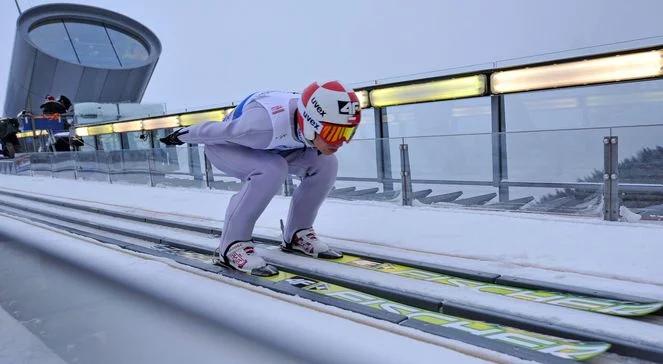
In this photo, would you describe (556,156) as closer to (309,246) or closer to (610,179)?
(610,179)

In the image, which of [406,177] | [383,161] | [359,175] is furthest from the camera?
[359,175]

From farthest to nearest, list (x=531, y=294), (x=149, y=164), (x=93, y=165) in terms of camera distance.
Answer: (x=93, y=165) < (x=149, y=164) < (x=531, y=294)

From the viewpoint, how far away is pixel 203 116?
45.0ft

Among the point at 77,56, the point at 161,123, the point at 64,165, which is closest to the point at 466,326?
the point at 161,123

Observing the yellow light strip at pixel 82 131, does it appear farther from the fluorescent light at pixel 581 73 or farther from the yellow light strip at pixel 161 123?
the fluorescent light at pixel 581 73

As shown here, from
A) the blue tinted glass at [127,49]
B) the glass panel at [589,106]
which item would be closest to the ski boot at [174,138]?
the glass panel at [589,106]

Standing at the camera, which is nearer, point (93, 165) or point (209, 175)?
point (209, 175)

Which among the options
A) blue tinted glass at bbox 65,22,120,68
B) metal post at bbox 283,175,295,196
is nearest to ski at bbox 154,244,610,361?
metal post at bbox 283,175,295,196

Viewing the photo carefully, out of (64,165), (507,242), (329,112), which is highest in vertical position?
(329,112)

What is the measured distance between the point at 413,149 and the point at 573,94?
14.4 feet

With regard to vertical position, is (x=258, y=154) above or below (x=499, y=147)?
above

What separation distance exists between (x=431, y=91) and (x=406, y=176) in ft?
12.0

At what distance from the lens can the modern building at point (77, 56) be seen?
44.0 meters

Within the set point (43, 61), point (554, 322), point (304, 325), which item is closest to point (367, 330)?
point (304, 325)
